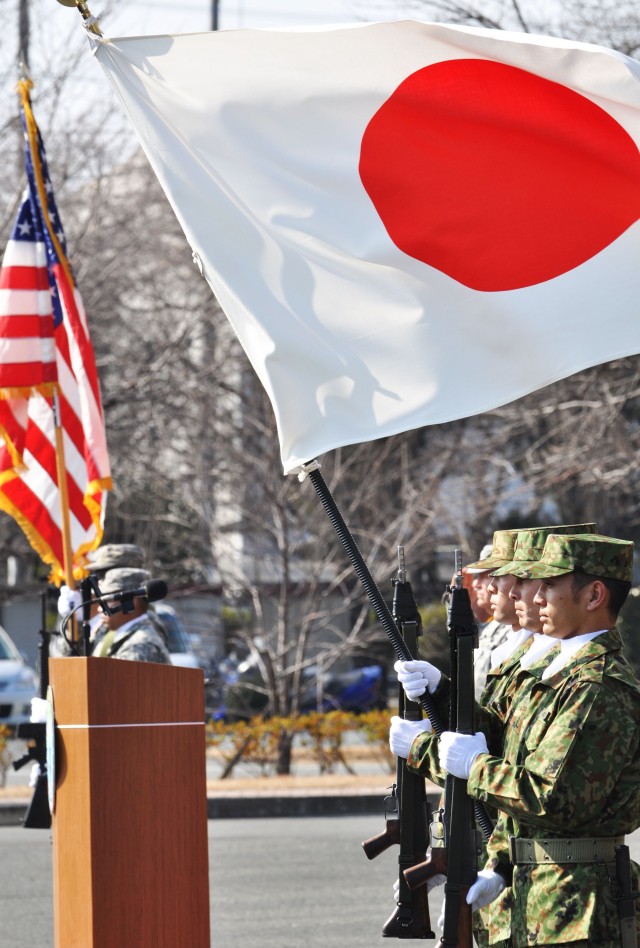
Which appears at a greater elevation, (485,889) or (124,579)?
(124,579)

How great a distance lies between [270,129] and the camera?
16.9 feet

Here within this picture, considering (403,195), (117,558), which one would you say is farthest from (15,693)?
(403,195)

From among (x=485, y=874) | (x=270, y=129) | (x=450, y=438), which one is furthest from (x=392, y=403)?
(x=450, y=438)

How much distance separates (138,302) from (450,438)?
203 inches

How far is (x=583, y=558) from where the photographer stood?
408cm

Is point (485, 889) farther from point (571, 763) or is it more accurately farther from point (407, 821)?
point (407, 821)

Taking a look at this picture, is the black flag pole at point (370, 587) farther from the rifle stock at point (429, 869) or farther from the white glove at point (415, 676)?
the rifle stock at point (429, 869)

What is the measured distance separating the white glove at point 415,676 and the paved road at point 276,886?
381 centimetres

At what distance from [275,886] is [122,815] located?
16.4ft

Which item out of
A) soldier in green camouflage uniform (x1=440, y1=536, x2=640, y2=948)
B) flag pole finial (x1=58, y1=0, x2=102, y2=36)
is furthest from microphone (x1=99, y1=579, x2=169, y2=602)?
soldier in green camouflage uniform (x1=440, y1=536, x2=640, y2=948)

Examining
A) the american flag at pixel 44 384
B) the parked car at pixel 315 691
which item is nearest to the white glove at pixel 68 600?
the american flag at pixel 44 384

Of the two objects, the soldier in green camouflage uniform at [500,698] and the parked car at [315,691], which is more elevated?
the soldier in green camouflage uniform at [500,698]

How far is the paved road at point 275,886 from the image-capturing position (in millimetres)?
8125

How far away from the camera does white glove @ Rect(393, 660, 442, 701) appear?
4.32 meters
